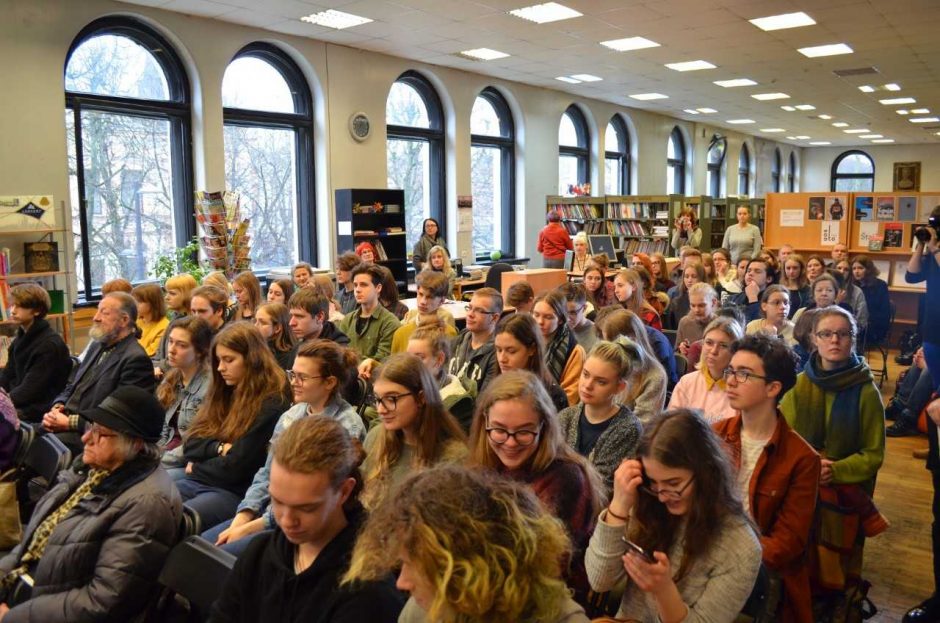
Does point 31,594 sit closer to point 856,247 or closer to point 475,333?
point 475,333

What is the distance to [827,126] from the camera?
18500mm

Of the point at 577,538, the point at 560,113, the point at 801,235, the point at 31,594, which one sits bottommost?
the point at 31,594

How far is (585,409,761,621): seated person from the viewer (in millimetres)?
1703

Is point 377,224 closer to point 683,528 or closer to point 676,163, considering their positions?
point 683,528

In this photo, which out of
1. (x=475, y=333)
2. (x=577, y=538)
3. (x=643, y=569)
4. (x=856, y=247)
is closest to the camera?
(x=643, y=569)

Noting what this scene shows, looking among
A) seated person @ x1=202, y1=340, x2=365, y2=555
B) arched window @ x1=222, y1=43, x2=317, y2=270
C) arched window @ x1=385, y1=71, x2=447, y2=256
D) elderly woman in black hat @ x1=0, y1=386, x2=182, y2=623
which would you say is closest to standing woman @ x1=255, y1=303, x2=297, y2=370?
seated person @ x1=202, y1=340, x2=365, y2=555

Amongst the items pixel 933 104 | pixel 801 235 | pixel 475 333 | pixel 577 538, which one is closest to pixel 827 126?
pixel 933 104

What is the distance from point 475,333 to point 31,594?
2468 mm

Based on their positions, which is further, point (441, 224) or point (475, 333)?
point (441, 224)

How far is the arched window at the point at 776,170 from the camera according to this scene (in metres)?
22.6

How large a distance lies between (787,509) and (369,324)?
3.14 meters

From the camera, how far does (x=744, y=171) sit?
68.6 ft

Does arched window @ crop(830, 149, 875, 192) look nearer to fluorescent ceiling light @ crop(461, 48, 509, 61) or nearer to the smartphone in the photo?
fluorescent ceiling light @ crop(461, 48, 509, 61)

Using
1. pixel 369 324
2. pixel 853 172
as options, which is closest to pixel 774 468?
pixel 369 324
